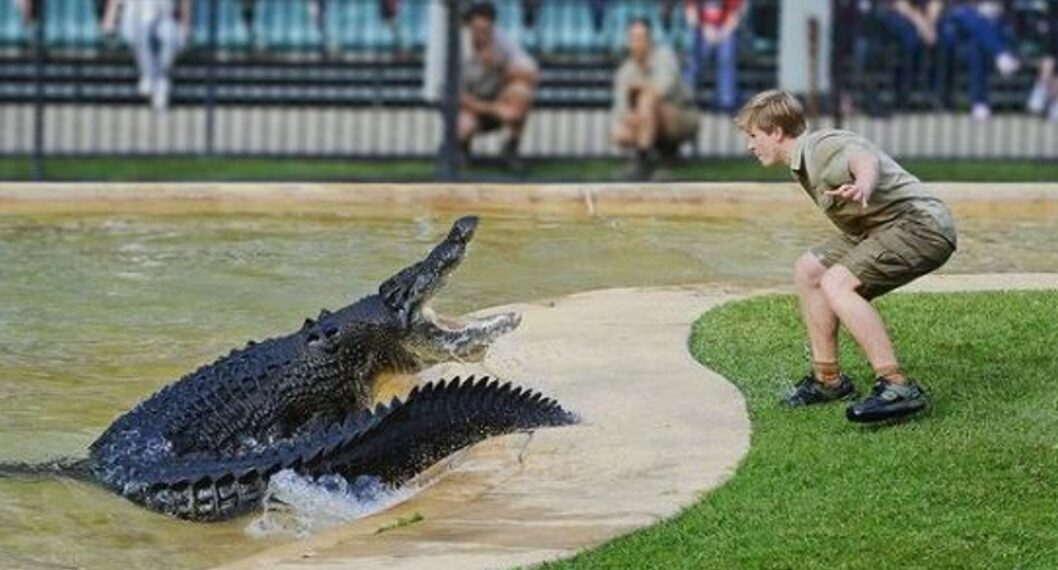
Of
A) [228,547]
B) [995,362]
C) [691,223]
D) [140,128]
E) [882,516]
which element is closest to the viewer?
[882,516]

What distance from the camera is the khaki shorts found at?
29.8ft

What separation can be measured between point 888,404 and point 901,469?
1.79ft

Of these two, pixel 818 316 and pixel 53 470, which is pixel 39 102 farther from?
pixel 818 316

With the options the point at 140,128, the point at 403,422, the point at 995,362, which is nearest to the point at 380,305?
the point at 403,422

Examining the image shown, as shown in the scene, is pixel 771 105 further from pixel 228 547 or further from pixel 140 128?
pixel 140 128

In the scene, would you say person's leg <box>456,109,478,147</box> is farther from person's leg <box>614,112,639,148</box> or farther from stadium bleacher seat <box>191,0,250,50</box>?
stadium bleacher seat <box>191,0,250,50</box>

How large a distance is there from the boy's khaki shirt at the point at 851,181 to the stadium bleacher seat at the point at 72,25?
46.0 feet

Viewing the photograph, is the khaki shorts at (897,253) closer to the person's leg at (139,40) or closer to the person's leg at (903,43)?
the person's leg at (903,43)

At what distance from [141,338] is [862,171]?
13.3 ft

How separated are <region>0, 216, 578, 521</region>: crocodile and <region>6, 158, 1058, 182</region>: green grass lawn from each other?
25.2 ft

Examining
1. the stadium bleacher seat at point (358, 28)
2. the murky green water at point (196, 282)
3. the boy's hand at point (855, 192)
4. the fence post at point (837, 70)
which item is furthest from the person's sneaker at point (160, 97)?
the boy's hand at point (855, 192)

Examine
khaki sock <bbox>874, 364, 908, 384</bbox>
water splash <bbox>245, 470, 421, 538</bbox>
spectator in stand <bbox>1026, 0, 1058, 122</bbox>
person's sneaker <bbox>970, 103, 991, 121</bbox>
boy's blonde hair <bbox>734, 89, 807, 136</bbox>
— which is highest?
boy's blonde hair <bbox>734, 89, 807, 136</bbox>

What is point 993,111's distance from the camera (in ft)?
72.4

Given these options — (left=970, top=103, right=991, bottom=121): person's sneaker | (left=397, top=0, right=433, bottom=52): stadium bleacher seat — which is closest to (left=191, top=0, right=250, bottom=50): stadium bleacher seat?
(left=397, top=0, right=433, bottom=52): stadium bleacher seat
